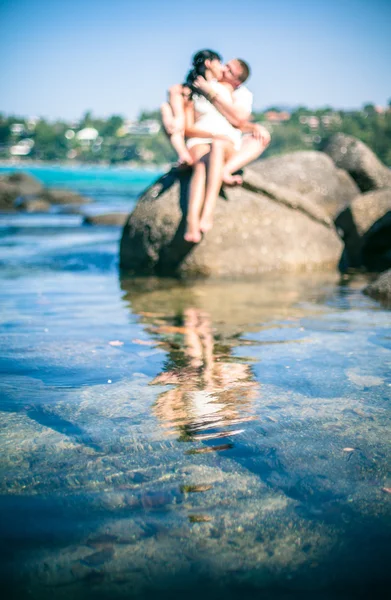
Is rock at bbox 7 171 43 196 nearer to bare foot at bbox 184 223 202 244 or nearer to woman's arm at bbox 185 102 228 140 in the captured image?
woman's arm at bbox 185 102 228 140

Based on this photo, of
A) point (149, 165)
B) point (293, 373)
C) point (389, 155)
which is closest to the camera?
point (293, 373)

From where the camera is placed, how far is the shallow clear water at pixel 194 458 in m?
1.62

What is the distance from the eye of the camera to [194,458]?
221 centimetres

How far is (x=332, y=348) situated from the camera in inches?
152

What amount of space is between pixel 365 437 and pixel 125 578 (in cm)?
123

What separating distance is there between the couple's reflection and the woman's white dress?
341cm

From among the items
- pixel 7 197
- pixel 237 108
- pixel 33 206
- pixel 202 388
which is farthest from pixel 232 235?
pixel 7 197

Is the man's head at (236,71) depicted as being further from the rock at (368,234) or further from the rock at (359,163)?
the rock at (359,163)

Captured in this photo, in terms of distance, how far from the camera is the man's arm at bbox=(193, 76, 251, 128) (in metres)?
6.90

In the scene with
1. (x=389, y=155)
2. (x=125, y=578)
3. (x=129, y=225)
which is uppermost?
(x=389, y=155)

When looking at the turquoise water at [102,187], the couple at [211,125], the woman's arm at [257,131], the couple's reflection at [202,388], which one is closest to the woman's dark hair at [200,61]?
the couple at [211,125]

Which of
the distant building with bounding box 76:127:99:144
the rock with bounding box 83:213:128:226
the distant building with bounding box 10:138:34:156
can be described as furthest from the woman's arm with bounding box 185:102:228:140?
the distant building with bounding box 76:127:99:144

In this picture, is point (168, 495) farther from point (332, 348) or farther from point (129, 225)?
point (129, 225)

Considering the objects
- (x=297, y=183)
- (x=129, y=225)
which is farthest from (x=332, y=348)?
(x=297, y=183)
